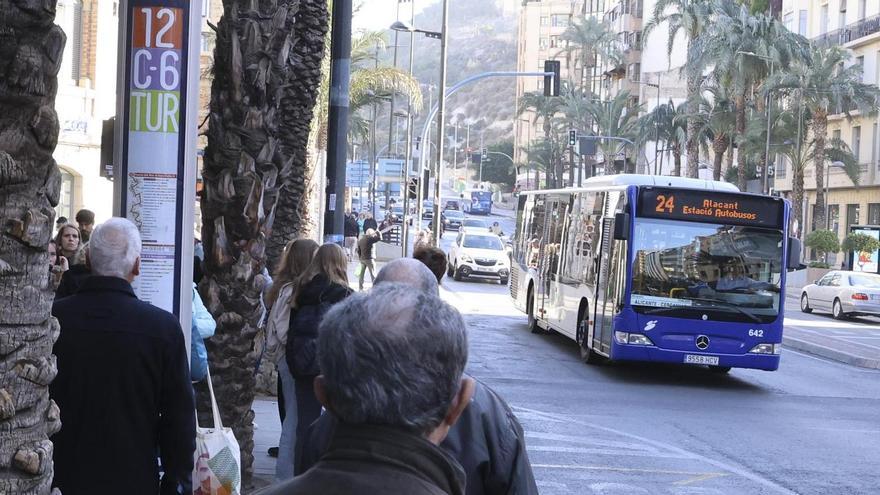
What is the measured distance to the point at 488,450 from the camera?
12.1 feet

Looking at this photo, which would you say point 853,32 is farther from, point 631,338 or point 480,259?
point 631,338

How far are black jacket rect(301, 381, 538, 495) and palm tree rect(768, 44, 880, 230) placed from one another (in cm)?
5710

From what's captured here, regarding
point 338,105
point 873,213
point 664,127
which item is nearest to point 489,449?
point 338,105

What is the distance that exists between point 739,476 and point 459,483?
29.6 feet

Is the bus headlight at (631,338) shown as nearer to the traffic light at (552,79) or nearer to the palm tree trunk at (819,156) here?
the traffic light at (552,79)

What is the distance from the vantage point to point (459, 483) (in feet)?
7.39

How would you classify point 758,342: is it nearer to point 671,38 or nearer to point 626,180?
point 626,180

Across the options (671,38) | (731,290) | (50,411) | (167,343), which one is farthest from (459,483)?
(671,38)

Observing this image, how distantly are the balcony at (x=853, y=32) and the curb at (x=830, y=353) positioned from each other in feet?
135

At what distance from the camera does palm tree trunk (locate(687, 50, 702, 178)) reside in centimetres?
6125

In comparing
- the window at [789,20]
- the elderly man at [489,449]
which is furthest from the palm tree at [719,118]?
the elderly man at [489,449]

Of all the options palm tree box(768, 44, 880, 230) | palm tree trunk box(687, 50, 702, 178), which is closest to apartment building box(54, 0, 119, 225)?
palm tree box(768, 44, 880, 230)

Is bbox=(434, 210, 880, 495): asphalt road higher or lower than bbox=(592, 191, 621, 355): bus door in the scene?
lower

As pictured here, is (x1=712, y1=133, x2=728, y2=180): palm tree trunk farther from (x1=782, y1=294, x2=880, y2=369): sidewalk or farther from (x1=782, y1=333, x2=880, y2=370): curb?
(x1=782, y1=333, x2=880, y2=370): curb
